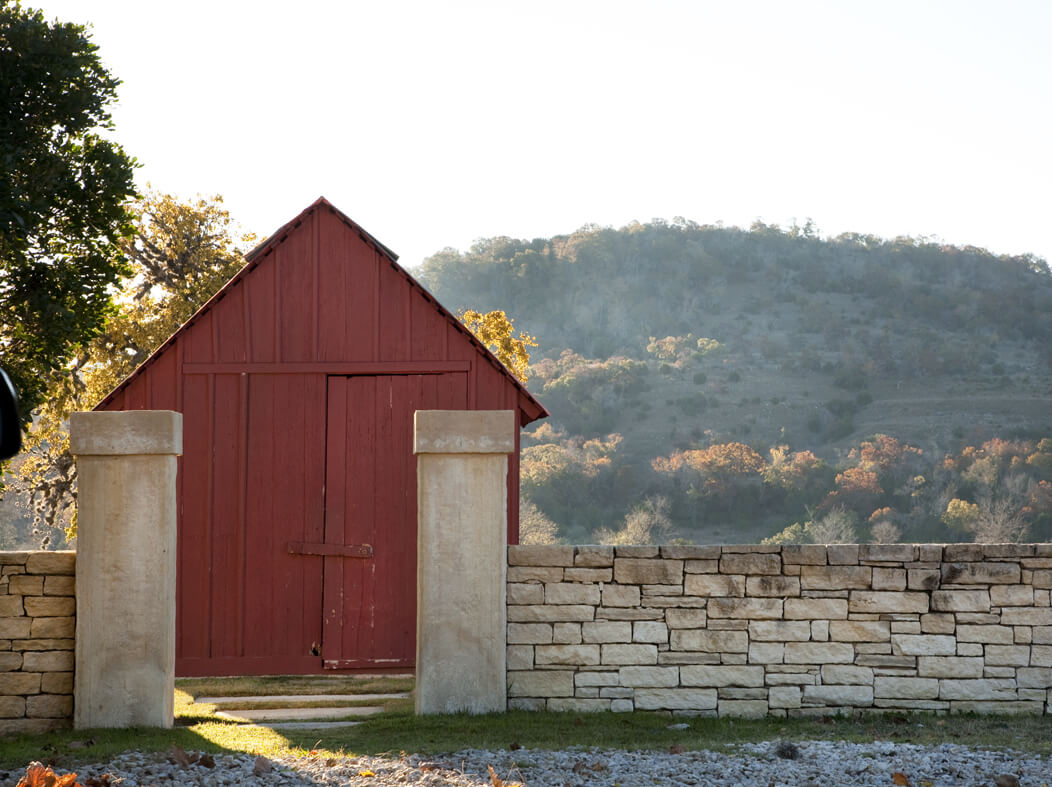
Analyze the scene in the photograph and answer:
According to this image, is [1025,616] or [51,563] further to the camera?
[1025,616]

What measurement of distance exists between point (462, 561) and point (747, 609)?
2.12 meters

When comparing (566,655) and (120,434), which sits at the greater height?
(120,434)

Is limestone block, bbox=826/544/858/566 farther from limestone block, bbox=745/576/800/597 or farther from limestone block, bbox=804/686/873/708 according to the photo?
limestone block, bbox=804/686/873/708

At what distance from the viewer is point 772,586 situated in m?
7.75

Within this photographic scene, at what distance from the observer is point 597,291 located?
7250cm

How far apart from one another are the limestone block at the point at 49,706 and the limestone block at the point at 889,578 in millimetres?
5841

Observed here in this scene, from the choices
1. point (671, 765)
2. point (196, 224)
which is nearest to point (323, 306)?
point (671, 765)

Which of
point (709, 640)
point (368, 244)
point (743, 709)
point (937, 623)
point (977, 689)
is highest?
point (368, 244)

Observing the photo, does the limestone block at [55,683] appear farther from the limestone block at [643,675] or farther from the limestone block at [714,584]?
the limestone block at [714,584]

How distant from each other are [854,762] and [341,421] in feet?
20.6

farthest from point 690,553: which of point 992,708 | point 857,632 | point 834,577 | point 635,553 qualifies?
point 992,708

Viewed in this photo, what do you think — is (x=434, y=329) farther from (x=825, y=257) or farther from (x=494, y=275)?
(x=825, y=257)

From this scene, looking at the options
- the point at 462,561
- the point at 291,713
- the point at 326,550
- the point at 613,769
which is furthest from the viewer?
the point at 326,550

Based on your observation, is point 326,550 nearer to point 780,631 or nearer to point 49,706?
point 49,706
